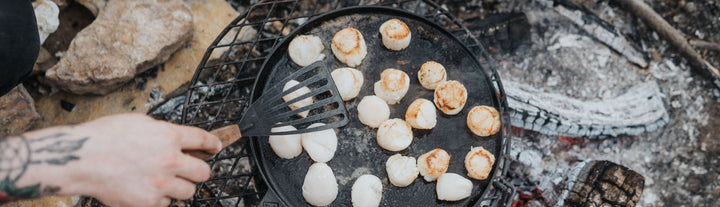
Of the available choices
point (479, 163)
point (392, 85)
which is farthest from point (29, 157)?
point (479, 163)

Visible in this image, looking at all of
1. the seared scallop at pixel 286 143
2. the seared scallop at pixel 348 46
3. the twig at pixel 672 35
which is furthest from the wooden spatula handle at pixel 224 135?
the twig at pixel 672 35

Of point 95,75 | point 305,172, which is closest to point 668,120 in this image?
point 305,172

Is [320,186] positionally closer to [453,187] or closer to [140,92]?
[453,187]

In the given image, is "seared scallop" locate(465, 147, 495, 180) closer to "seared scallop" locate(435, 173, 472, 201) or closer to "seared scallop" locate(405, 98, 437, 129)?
"seared scallop" locate(435, 173, 472, 201)

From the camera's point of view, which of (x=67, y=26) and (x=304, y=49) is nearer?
(x=304, y=49)

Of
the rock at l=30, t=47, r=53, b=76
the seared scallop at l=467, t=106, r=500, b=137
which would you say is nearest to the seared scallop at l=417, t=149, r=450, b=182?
the seared scallop at l=467, t=106, r=500, b=137

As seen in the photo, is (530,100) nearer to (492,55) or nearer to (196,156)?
(492,55)

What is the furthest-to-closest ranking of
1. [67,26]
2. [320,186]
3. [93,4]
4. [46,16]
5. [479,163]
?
[67,26]
[93,4]
[46,16]
[479,163]
[320,186]
